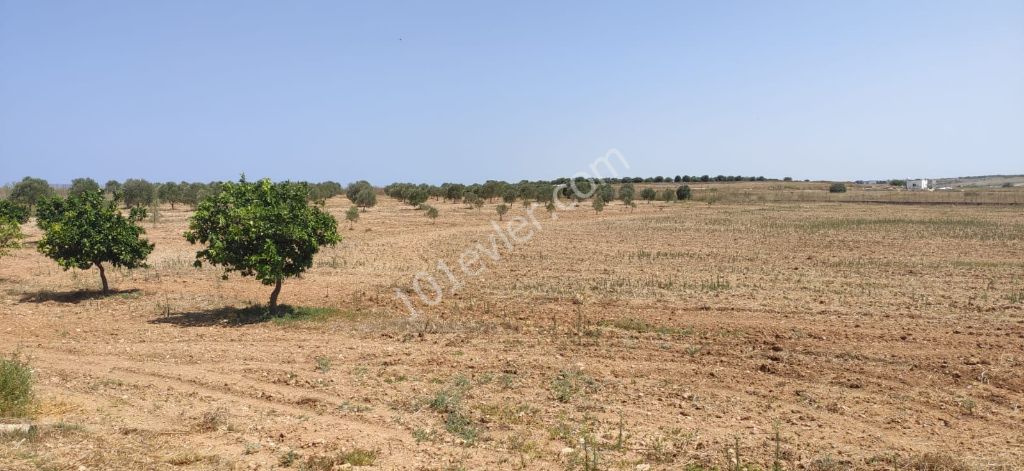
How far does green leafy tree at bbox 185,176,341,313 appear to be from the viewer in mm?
14625

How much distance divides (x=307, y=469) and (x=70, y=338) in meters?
9.78

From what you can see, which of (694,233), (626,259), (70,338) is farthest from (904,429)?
(694,233)

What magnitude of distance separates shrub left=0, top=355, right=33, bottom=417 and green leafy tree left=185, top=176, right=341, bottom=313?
6.73 meters

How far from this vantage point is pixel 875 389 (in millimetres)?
9461

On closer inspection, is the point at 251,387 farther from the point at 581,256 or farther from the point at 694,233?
the point at 694,233

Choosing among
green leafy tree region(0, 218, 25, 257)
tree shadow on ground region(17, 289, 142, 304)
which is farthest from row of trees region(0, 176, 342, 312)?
green leafy tree region(0, 218, 25, 257)

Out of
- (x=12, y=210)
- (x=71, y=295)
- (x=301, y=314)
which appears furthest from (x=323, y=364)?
(x=12, y=210)

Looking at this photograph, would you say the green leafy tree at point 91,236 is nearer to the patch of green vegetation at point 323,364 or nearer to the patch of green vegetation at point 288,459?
the patch of green vegetation at point 323,364

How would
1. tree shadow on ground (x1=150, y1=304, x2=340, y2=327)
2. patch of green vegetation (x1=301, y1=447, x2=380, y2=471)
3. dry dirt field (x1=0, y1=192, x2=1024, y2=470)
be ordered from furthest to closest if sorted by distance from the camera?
tree shadow on ground (x1=150, y1=304, x2=340, y2=327) → dry dirt field (x1=0, y1=192, x2=1024, y2=470) → patch of green vegetation (x1=301, y1=447, x2=380, y2=471)

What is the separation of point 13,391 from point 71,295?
12.3 meters

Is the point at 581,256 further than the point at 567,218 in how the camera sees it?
No

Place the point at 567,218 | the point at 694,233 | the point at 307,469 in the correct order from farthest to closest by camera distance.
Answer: the point at 567,218, the point at 694,233, the point at 307,469

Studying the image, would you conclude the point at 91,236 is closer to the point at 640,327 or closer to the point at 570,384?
the point at 570,384

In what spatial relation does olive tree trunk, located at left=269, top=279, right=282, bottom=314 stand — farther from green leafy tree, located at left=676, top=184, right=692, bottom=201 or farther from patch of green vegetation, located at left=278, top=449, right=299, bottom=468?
green leafy tree, located at left=676, top=184, right=692, bottom=201
